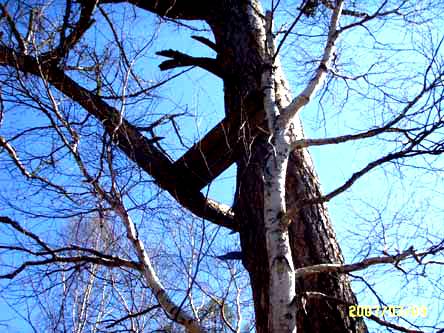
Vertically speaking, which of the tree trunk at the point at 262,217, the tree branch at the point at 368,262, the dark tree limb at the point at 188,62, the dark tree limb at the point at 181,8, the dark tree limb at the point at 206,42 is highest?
the dark tree limb at the point at 181,8

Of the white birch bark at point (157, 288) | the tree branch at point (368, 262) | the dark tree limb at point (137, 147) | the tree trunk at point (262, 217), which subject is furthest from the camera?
the dark tree limb at point (137, 147)

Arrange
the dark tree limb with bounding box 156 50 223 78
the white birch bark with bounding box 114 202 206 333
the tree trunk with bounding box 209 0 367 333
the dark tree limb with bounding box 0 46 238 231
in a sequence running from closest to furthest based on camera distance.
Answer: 1. the white birch bark with bounding box 114 202 206 333
2. the tree trunk with bounding box 209 0 367 333
3. the dark tree limb with bounding box 0 46 238 231
4. the dark tree limb with bounding box 156 50 223 78

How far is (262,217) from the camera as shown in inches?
113

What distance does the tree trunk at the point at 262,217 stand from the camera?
2.52 meters

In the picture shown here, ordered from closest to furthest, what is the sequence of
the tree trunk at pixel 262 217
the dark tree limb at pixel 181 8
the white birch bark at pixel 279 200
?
the white birch bark at pixel 279 200
the tree trunk at pixel 262 217
the dark tree limb at pixel 181 8

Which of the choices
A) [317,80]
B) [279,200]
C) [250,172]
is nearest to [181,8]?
[250,172]

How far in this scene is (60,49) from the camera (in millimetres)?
3277

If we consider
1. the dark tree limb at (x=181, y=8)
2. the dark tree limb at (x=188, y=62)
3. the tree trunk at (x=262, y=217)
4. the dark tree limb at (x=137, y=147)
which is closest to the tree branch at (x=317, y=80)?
the tree trunk at (x=262, y=217)

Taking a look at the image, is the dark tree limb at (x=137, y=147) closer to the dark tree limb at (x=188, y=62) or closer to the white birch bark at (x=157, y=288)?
the white birch bark at (x=157, y=288)

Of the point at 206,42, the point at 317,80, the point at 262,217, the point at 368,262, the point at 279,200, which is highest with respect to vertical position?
the point at 206,42

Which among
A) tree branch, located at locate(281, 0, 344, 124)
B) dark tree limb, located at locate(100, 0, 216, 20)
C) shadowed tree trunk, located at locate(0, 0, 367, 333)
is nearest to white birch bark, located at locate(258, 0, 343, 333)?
tree branch, located at locate(281, 0, 344, 124)

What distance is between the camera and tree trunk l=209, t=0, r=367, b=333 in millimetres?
2518

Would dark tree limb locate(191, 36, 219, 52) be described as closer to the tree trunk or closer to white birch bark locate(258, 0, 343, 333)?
the tree trunk

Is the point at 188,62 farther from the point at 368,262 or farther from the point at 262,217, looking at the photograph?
the point at 368,262
